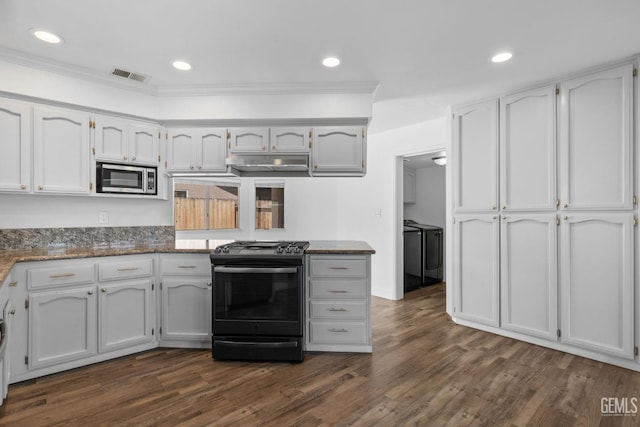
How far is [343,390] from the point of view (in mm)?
2127

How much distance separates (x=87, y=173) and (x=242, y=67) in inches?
64.8

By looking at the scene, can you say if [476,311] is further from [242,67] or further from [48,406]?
[48,406]

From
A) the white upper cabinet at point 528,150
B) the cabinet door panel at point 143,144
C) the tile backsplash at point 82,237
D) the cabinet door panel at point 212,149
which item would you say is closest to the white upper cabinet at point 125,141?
the cabinet door panel at point 143,144

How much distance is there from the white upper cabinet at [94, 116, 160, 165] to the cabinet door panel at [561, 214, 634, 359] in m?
3.81

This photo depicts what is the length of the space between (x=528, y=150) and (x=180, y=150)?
3.30 meters

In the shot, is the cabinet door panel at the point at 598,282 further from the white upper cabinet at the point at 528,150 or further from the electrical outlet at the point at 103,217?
the electrical outlet at the point at 103,217

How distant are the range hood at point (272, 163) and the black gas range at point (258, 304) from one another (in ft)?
2.80

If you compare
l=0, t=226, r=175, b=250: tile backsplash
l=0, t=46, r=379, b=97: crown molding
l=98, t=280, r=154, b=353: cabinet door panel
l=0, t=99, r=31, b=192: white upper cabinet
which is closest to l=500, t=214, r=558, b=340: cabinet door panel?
l=0, t=46, r=379, b=97: crown molding

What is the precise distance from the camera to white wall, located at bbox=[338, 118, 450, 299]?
13.8ft

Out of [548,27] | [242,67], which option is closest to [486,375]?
[548,27]

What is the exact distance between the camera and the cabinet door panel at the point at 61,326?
7.30ft

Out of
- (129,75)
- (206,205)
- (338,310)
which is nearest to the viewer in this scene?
(338,310)

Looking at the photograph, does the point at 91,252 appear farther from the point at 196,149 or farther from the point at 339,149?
the point at 339,149

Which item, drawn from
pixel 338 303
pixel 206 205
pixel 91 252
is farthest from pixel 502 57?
pixel 206 205
